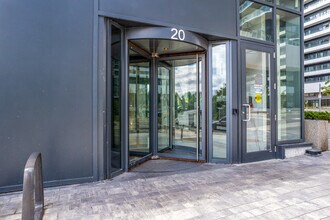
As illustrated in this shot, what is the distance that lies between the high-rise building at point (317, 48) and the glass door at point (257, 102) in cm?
3378

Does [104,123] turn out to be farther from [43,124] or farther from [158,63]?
[158,63]

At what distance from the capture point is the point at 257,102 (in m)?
4.66

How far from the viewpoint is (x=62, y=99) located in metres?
3.13

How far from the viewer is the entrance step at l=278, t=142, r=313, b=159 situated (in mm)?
4820

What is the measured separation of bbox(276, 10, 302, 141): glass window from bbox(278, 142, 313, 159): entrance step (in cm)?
19

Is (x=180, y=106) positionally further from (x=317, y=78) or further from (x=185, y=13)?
(x=317, y=78)

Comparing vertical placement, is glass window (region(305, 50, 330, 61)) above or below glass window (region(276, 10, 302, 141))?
above

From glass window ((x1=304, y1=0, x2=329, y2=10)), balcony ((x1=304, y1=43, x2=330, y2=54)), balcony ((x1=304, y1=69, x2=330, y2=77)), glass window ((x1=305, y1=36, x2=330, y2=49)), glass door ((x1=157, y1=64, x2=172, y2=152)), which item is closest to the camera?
glass door ((x1=157, y1=64, x2=172, y2=152))

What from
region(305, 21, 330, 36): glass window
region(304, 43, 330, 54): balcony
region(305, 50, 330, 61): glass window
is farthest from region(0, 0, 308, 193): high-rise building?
region(305, 50, 330, 61): glass window

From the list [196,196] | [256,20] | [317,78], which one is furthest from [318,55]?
[196,196]

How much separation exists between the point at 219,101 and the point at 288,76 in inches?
79.1

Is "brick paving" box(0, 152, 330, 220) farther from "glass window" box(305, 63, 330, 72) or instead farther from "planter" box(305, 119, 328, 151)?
"glass window" box(305, 63, 330, 72)

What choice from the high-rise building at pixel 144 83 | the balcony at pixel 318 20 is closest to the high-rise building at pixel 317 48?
the balcony at pixel 318 20

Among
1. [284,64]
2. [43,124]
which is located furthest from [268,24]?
[43,124]
